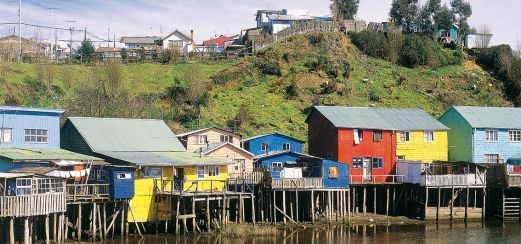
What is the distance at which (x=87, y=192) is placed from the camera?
150 feet

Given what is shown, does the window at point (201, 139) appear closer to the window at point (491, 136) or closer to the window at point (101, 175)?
the window at point (101, 175)

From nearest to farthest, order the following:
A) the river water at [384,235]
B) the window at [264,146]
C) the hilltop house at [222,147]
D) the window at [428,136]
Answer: the river water at [384,235], the hilltop house at [222,147], the window at [264,146], the window at [428,136]

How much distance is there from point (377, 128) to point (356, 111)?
353 cm

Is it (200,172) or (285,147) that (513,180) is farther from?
(200,172)

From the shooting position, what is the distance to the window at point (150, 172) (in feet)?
159

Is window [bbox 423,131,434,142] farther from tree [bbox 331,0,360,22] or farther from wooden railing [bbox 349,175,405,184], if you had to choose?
tree [bbox 331,0,360,22]

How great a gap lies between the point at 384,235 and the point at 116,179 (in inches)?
707

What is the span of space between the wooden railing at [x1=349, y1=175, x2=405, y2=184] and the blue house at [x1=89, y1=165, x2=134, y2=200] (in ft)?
59.1

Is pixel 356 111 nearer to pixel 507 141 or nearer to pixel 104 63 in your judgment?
pixel 507 141

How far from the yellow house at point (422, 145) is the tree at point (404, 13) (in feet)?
149

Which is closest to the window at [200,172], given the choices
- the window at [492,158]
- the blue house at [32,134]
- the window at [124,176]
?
the window at [124,176]

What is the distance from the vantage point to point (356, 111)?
207ft

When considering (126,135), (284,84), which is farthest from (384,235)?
(284,84)

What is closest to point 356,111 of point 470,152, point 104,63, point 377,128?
point 377,128
